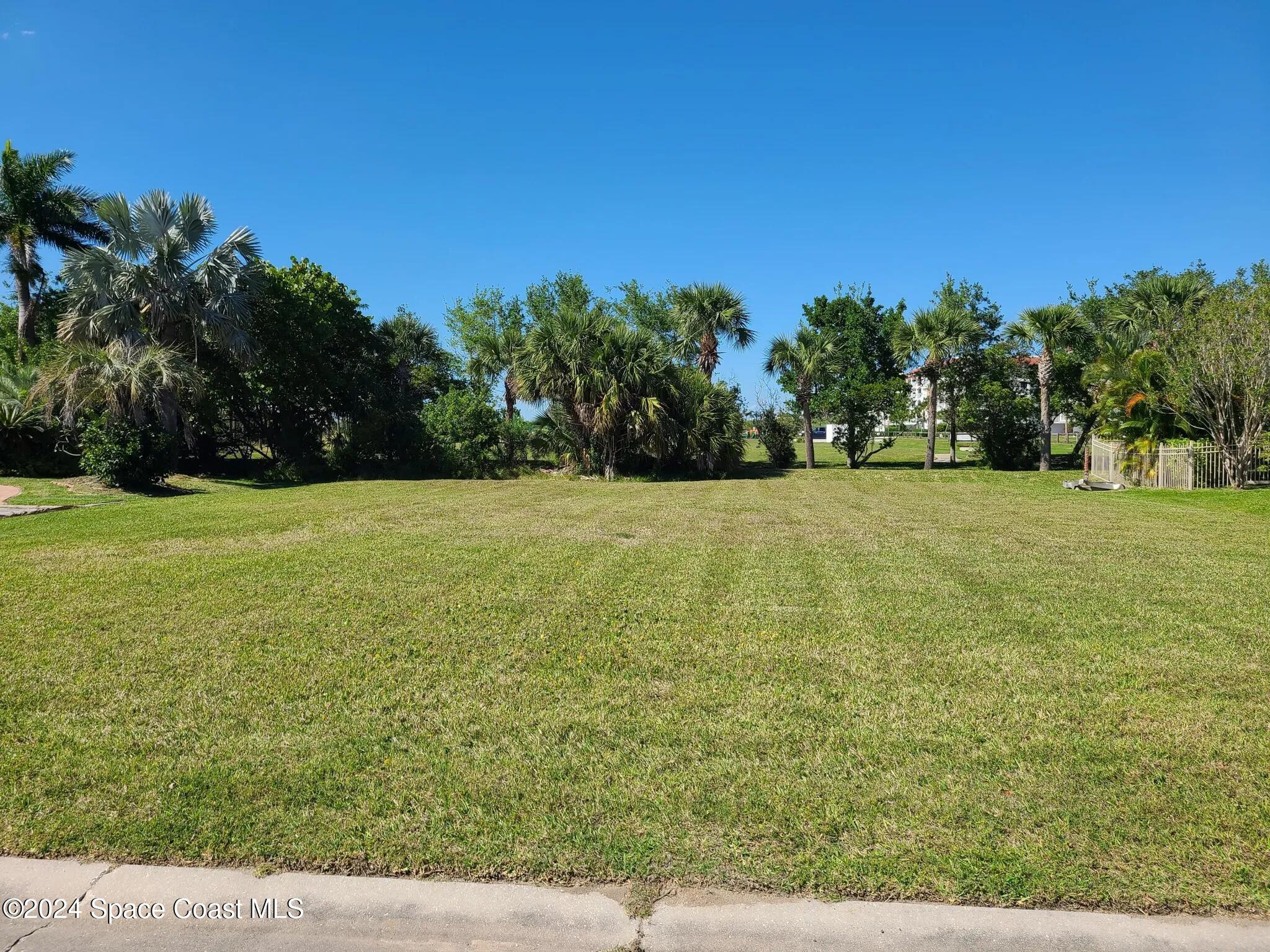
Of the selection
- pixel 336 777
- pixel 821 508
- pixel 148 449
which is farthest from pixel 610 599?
pixel 148 449

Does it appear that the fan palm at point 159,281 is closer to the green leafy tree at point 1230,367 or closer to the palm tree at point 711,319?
the palm tree at point 711,319

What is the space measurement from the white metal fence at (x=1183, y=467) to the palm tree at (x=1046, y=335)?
342 inches

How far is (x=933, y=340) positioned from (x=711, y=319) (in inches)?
333

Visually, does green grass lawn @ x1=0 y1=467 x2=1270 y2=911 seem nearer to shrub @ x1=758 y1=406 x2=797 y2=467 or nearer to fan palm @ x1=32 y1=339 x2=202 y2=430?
fan palm @ x1=32 y1=339 x2=202 y2=430

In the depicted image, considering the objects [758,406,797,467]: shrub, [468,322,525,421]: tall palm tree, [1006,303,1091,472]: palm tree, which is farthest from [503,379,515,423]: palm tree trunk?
[1006,303,1091,472]: palm tree

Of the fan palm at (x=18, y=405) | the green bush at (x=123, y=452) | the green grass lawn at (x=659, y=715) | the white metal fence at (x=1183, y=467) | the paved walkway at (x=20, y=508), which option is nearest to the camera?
the green grass lawn at (x=659, y=715)

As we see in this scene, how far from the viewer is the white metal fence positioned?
58.8 feet

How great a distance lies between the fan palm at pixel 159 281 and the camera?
18.4 m

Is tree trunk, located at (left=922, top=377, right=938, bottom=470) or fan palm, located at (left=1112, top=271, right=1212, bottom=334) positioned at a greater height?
fan palm, located at (left=1112, top=271, right=1212, bottom=334)

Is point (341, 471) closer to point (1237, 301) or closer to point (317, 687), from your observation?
point (317, 687)

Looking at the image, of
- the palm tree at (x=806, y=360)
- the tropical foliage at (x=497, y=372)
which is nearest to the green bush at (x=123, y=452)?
the tropical foliage at (x=497, y=372)

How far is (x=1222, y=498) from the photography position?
15562 millimetres

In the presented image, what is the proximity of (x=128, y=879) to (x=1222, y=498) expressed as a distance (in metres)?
19.0

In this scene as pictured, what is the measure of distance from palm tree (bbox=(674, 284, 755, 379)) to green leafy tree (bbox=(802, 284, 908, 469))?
4.29 m
